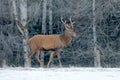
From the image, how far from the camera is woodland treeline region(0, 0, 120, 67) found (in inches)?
944

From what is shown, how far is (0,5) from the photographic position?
81.1ft

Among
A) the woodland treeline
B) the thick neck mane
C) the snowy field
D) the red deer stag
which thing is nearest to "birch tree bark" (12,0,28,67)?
the woodland treeline

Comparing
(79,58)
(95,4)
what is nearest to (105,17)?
(95,4)

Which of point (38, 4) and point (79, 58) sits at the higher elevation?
point (38, 4)

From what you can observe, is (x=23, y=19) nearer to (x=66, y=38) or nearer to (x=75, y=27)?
(x=75, y=27)

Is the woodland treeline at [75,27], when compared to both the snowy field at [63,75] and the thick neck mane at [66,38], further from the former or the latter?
the snowy field at [63,75]

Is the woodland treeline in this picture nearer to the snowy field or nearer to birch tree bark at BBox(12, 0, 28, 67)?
birch tree bark at BBox(12, 0, 28, 67)

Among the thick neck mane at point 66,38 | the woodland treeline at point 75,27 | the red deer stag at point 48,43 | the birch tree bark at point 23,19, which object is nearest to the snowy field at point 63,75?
the red deer stag at point 48,43

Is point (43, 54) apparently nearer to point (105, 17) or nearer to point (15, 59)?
point (15, 59)

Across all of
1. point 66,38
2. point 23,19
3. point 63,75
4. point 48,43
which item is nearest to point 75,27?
point 23,19

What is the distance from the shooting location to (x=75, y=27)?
24.9m

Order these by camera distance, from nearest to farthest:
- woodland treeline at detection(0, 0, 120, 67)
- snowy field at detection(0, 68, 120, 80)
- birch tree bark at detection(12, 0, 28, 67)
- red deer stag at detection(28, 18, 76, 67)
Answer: snowy field at detection(0, 68, 120, 80) → red deer stag at detection(28, 18, 76, 67) → birch tree bark at detection(12, 0, 28, 67) → woodland treeline at detection(0, 0, 120, 67)

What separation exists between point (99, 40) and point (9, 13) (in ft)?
15.9

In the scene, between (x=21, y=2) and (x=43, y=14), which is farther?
(x=43, y=14)
